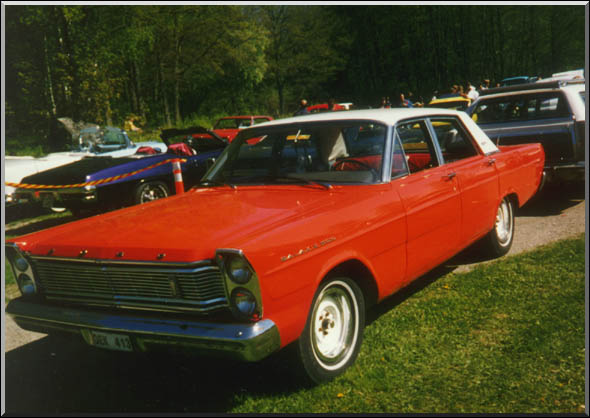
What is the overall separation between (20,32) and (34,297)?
21184 millimetres

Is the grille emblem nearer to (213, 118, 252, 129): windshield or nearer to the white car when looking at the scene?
the white car

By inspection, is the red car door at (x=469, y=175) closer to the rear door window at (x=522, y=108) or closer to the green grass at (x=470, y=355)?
the green grass at (x=470, y=355)

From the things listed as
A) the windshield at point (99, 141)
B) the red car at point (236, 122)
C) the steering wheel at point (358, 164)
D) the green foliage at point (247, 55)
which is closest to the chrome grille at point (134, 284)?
the steering wheel at point (358, 164)

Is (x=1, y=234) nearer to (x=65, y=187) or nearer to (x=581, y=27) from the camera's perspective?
(x=65, y=187)

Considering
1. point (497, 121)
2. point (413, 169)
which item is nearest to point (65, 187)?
point (413, 169)

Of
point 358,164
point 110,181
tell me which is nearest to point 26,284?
point 358,164

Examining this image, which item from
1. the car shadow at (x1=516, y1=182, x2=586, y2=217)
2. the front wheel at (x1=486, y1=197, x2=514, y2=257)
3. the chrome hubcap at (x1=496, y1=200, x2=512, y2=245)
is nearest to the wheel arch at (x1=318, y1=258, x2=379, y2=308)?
the front wheel at (x1=486, y1=197, x2=514, y2=257)

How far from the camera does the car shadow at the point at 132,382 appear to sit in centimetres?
339

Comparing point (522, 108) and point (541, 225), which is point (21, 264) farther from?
point (522, 108)

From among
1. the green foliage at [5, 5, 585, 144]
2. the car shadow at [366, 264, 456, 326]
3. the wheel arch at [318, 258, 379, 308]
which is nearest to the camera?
the wheel arch at [318, 258, 379, 308]

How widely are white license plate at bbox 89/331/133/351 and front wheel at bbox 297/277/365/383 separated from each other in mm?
963

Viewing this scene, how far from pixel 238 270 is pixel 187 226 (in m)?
0.64

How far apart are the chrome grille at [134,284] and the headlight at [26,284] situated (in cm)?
8

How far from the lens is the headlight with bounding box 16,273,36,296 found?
11.9 feet
